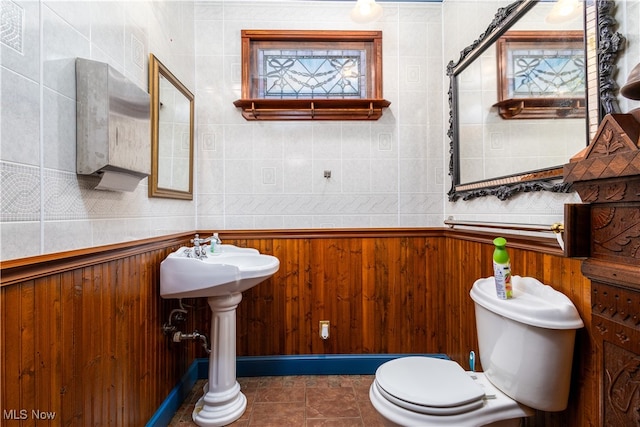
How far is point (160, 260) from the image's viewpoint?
138cm

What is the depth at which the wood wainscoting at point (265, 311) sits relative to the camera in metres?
0.75

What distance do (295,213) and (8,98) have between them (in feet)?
4.45

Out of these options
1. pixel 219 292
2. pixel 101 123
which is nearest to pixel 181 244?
pixel 219 292

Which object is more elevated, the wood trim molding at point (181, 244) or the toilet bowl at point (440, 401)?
the wood trim molding at point (181, 244)

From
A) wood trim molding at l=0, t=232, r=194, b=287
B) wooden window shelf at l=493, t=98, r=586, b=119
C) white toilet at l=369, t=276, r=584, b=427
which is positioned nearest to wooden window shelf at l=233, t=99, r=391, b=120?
wooden window shelf at l=493, t=98, r=586, b=119

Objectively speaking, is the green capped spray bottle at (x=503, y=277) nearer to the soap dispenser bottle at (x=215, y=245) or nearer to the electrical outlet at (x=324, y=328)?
the electrical outlet at (x=324, y=328)

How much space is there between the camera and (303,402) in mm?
1566

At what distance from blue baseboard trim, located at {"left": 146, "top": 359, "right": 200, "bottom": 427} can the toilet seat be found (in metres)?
1.07

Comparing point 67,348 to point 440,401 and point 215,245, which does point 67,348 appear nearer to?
point 215,245

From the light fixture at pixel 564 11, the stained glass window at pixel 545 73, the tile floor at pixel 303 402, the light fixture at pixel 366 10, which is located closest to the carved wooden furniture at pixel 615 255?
the stained glass window at pixel 545 73

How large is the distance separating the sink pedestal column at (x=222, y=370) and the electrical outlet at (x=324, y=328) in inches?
22.7

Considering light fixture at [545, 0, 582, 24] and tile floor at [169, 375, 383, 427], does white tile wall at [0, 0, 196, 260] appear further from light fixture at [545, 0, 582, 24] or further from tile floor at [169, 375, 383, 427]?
light fixture at [545, 0, 582, 24]

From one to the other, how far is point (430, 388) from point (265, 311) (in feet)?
3.72

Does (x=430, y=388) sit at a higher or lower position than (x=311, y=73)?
lower
